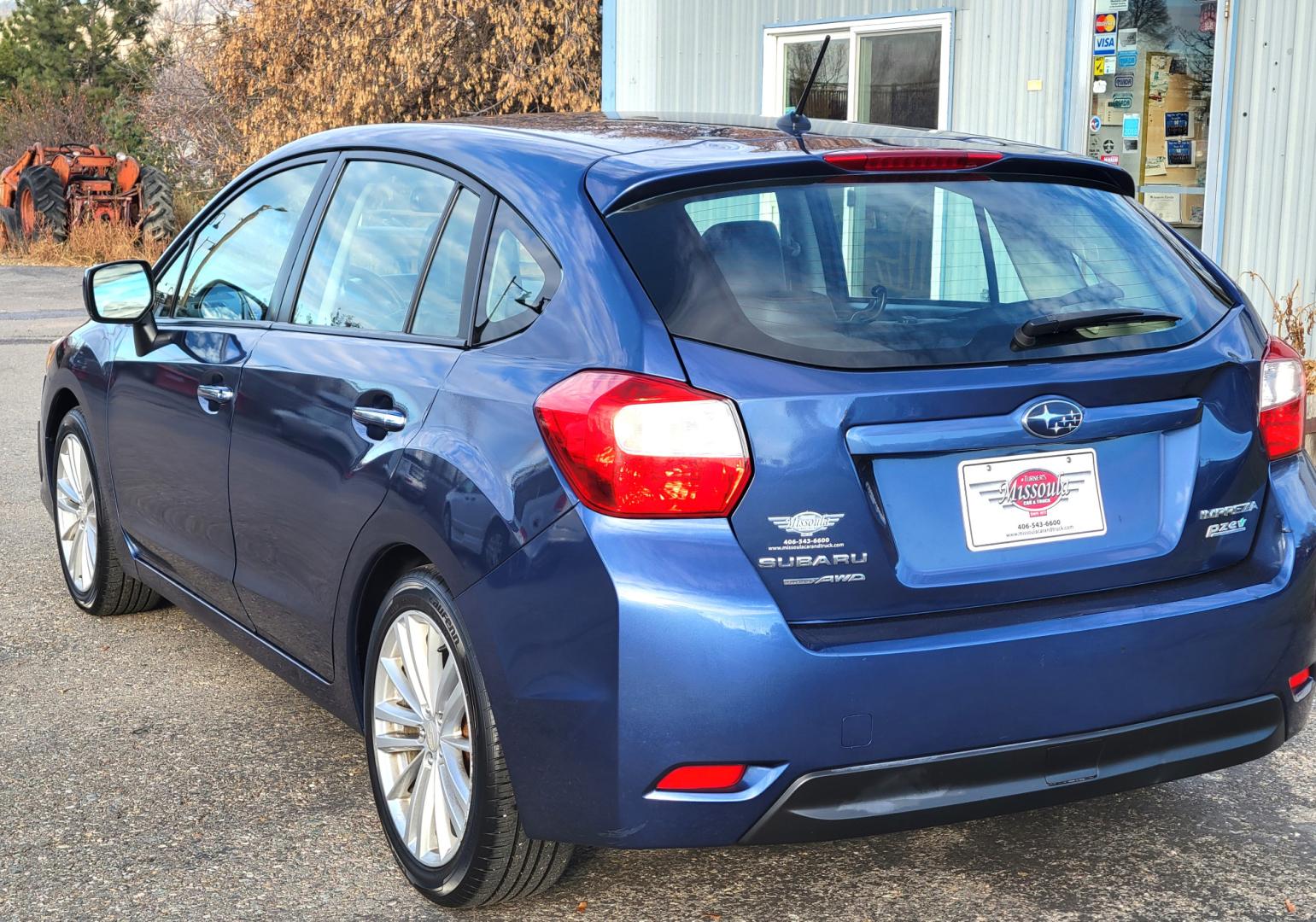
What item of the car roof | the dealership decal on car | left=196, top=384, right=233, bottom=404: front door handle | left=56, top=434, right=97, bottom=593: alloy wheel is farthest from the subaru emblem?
left=56, top=434, right=97, bottom=593: alloy wheel

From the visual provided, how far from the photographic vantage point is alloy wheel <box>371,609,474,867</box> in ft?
10.4

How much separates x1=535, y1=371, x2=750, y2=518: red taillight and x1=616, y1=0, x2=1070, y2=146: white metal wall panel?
774 centimetres

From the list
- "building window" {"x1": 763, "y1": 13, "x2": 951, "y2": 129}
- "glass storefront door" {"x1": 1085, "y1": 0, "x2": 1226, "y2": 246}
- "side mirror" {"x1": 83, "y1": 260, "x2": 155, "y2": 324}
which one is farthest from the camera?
"building window" {"x1": 763, "y1": 13, "x2": 951, "y2": 129}

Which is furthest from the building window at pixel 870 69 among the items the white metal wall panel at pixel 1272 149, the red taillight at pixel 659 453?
the red taillight at pixel 659 453

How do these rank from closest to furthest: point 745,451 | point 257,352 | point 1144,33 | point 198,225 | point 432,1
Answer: point 745,451
point 257,352
point 198,225
point 1144,33
point 432,1

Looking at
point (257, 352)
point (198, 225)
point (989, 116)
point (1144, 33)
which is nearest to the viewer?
point (257, 352)

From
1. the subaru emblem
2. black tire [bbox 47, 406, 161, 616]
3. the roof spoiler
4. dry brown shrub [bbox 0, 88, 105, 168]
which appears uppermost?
dry brown shrub [bbox 0, 88, 105, 168]

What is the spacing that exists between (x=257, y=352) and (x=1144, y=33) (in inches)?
281

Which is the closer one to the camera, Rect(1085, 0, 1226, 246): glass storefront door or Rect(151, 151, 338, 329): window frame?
Rect(151, 151, 338, 329): window frame

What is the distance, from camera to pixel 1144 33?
9.39 m

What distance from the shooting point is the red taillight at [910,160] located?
3090 mm

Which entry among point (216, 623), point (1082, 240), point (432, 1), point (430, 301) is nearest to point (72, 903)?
point (216, 623)

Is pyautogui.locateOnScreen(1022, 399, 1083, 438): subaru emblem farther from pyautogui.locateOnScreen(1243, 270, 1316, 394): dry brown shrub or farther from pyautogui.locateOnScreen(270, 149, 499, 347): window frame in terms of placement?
pyautogui.locateOnScreen(1243, 270, 1316, 394): dry brown shrub

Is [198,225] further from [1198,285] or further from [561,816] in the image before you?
[1198,285]
